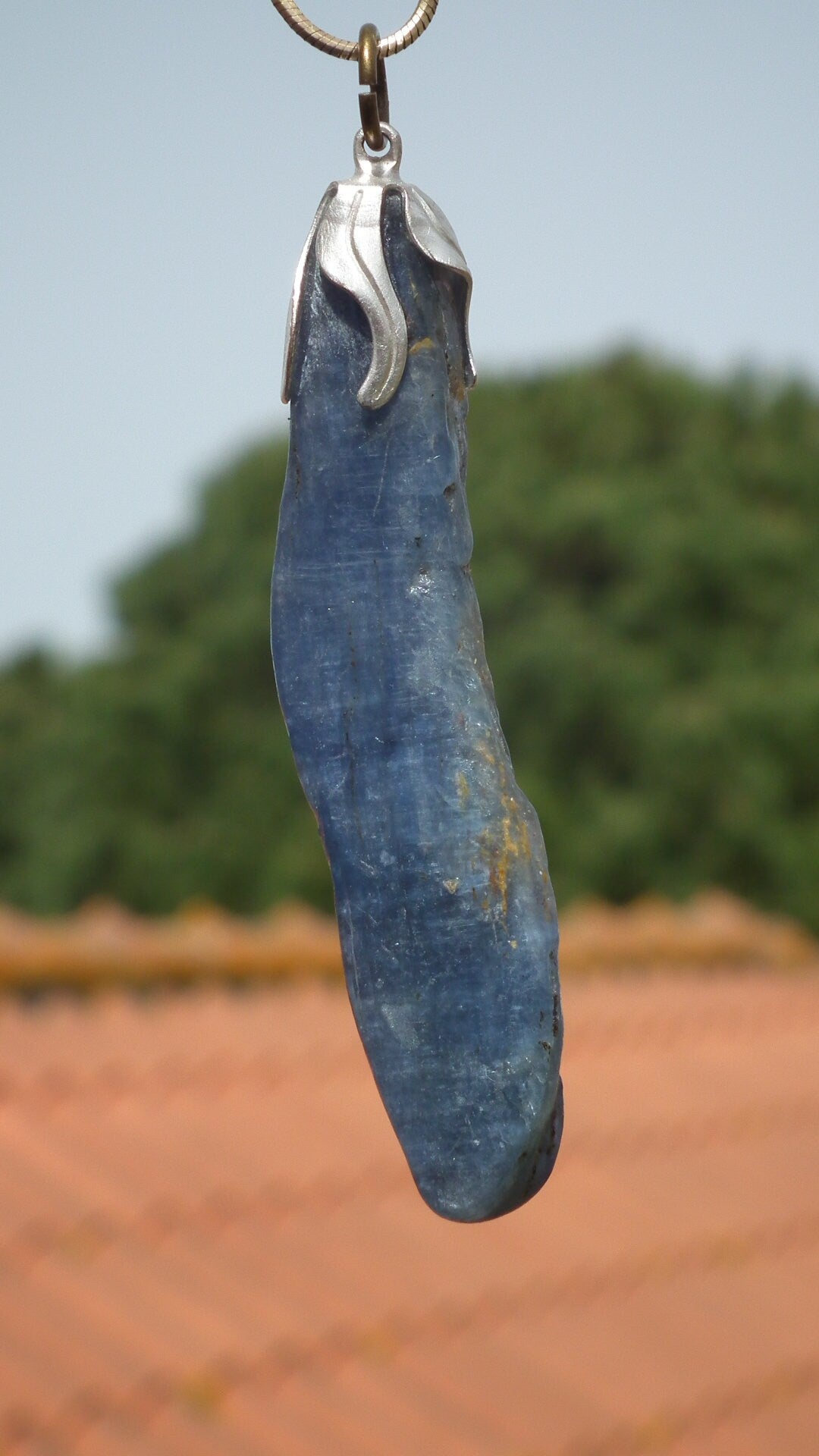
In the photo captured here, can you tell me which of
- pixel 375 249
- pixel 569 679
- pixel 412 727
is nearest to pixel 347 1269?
pixel 412 727

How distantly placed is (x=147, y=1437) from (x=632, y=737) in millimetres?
11231

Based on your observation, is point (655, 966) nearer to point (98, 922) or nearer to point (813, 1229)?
point (98, 922)

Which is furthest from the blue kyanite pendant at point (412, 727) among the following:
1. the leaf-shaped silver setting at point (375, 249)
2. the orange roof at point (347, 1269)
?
the orange roof at point (347, 1269)

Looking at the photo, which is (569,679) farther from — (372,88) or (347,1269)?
(372,88)

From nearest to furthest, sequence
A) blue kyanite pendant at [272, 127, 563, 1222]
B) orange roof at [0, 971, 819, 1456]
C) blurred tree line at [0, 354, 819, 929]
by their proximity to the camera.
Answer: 1. blue kyanite pendant at [272, 127, 563, 1222]
2. orange roof at [0, 971, 819, 1456]
3. blurred tree line at [0, 354, 819, 929]

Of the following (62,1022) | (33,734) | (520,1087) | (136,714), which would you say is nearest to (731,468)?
(136,714)

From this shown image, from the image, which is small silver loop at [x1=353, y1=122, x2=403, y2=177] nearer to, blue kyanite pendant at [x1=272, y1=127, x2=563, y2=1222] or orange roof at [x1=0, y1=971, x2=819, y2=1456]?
blue kyanite pendant at [x1=272, y1=127, x2=563, y2=1222]

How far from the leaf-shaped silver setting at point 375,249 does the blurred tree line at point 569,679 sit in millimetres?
11493

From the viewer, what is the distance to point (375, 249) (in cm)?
101

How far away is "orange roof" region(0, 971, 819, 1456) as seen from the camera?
2629 mm

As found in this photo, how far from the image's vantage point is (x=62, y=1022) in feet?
→ 13.5

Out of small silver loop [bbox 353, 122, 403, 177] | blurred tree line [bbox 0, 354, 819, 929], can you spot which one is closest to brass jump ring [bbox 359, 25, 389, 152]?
small silver loop [bbox 353, 122, 403, 177]

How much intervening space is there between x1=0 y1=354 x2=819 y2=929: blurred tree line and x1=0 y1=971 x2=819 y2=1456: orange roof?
28.8 feet

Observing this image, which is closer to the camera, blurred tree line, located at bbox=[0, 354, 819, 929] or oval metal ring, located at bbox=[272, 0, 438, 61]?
oval metal ring, located at bbox=[272, 0, 438, 61]
